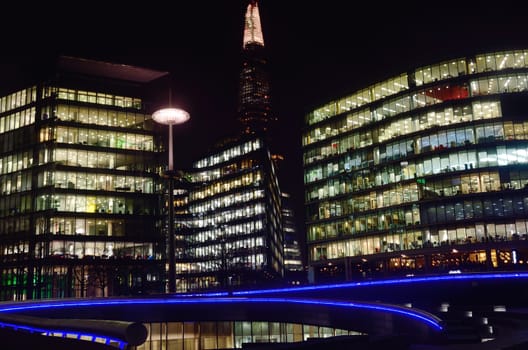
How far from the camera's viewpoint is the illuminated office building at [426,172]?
83562mm

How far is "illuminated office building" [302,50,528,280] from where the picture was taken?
83562mm

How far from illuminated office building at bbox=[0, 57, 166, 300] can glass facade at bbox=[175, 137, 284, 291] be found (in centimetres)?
4719

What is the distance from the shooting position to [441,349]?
72.6 ft

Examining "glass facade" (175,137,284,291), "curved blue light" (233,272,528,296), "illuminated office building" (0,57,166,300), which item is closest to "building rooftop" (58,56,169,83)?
"illuminated office building" (0,57,166,300)

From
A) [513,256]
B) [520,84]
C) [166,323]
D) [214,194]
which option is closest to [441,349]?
[166,323]

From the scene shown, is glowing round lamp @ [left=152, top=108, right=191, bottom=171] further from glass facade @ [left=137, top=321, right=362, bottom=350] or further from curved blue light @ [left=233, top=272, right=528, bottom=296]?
curved blue light @ [left=233, top=272, right=528, bottom=296]

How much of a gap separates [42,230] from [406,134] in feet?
188

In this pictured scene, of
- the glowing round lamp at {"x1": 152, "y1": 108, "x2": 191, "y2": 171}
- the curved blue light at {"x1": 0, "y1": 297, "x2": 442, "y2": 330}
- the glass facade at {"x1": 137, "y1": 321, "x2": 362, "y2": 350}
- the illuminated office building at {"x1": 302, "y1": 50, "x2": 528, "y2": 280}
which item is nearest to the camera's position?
the curved blue light at {"x1": 0, "y1": 297, "x2": 442, "y2": 330}

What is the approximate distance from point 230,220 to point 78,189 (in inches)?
2936

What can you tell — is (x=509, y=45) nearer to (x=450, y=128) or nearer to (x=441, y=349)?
(x=450, y=128)

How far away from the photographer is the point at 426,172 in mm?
90625

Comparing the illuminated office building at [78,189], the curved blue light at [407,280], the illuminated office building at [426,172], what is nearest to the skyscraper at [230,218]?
the illuminated office building at [426,172]

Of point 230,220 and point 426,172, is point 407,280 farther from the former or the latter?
point 230,220

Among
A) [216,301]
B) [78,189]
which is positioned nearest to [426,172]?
[216,301]
